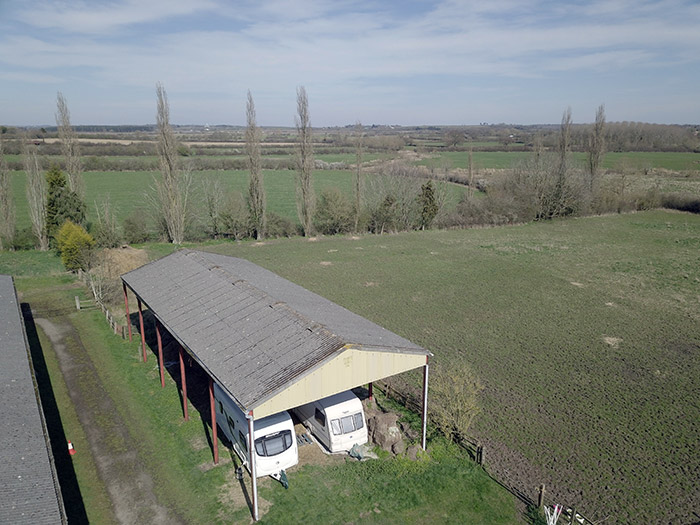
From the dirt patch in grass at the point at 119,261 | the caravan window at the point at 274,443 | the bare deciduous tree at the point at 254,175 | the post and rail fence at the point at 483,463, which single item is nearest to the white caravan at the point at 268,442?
the caravan window at the point at 274,443

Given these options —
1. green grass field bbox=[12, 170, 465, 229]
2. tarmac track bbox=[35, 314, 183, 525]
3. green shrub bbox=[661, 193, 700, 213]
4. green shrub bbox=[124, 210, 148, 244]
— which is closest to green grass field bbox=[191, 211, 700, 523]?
green shrub bbox=[124, 210, 148, 244]

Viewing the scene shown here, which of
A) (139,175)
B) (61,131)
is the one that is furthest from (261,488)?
(139,175)

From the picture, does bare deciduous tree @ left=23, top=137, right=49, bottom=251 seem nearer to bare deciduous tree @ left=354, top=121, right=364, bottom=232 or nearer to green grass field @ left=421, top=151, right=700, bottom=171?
bare deciduous tree @ left=354, top=121, right=364, bottom=232

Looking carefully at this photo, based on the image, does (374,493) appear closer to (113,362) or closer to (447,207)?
(113,362)

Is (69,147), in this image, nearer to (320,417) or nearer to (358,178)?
(358,178)

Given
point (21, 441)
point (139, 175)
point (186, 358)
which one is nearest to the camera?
point (21, 441)

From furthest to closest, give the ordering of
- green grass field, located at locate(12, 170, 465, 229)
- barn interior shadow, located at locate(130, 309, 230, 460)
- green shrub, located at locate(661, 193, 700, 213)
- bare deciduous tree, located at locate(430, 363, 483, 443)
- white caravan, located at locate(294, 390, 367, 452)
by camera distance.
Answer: green shrub, located at locate(661, 193, 700, 213), green grass field, located at locate(12, 170, 465, 229), barn interior shadow, located at locate(130, 309, 230, 460), bare deciduous tree, located at locate(430, 363, 483, 443), white caravan, located at locate(294, 390, 367, 452)

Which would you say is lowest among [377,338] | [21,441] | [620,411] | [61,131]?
[620,411]

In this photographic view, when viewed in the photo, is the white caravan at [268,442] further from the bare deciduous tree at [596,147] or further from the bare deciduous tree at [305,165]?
the bare deciduous tree at [596,147]
